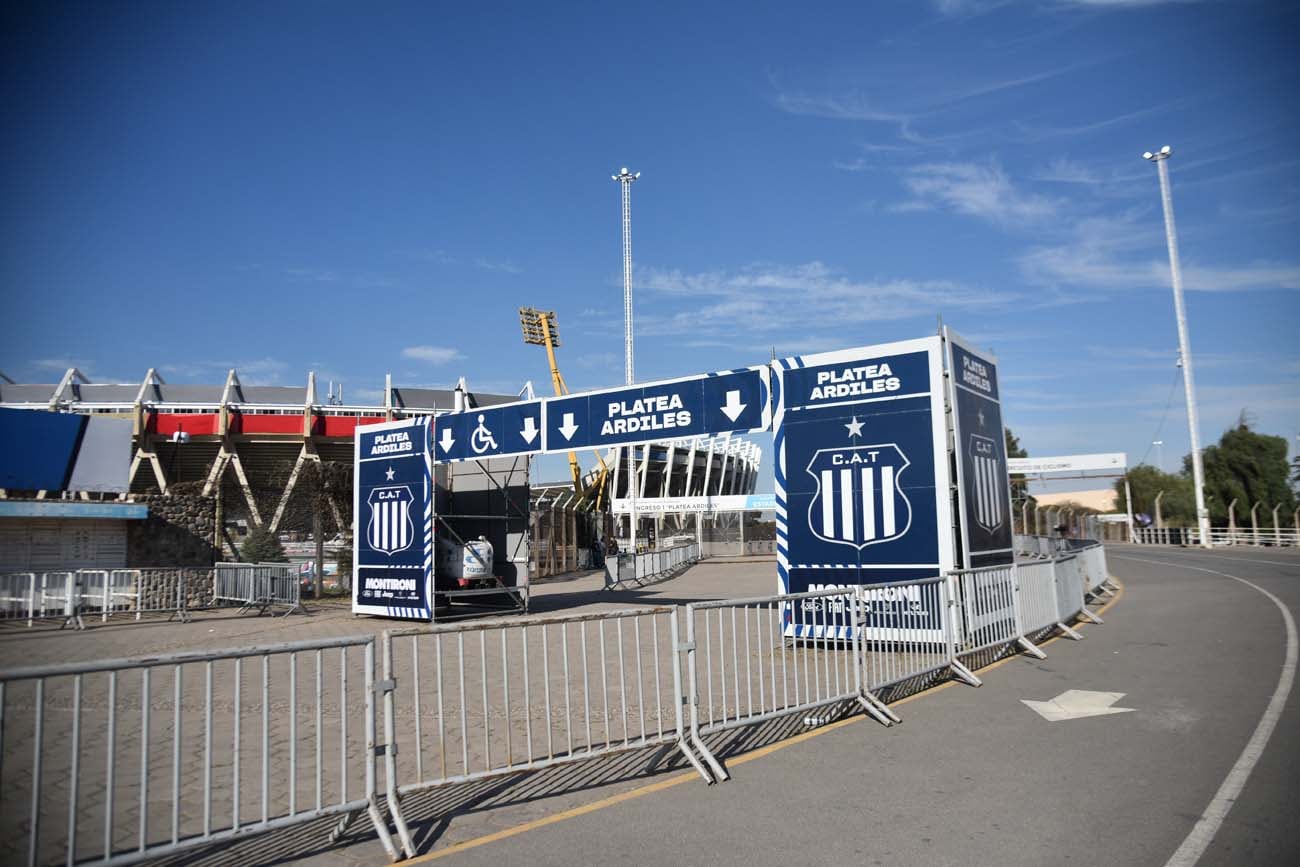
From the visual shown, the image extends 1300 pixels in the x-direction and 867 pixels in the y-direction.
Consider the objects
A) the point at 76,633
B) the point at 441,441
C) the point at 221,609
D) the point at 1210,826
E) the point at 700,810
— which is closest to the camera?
the point at 1210,826

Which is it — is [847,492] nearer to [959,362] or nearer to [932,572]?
[932,572]

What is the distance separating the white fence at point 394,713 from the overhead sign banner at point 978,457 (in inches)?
33.3

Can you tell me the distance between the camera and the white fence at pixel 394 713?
4.68 metres

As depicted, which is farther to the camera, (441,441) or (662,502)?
(662,502)

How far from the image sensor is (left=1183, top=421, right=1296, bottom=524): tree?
2173 inches

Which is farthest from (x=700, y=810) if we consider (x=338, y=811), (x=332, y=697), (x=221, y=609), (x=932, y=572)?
(x=221, y=609)

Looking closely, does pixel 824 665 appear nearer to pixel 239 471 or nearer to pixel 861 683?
pixel 861 683

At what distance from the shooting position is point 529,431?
59.8 feet

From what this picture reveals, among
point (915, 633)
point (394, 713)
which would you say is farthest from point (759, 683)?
point (394, 713)

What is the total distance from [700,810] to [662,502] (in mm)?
46123

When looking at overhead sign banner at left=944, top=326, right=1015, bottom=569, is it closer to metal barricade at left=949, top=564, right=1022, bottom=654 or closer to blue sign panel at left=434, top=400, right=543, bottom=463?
metal barricade at left=949, top=564, right=1022, bottom=654

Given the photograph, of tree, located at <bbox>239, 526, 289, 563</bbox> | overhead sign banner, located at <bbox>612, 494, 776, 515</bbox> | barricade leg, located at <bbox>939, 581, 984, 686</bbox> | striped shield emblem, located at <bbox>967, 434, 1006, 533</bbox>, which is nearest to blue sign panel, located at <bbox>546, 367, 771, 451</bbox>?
striped shield emblem, located at <bbox>967, 434, 1006, 533</bbox>

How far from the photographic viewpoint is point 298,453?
48688mm

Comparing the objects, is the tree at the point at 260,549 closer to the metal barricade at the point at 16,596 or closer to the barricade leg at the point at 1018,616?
the metal barricade at the point at 16,596
